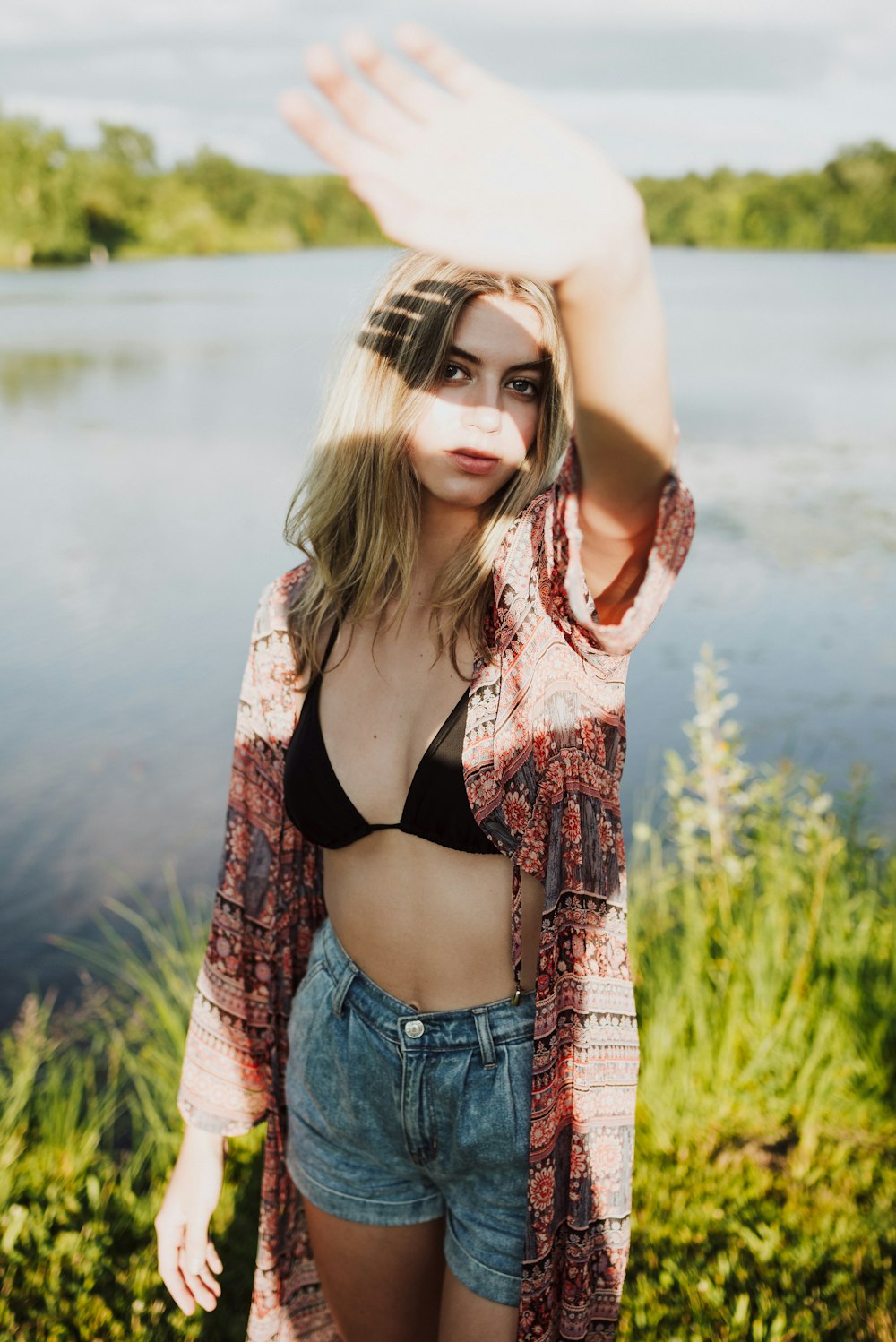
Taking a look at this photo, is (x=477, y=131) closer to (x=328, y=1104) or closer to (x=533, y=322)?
(x=533, y=322)

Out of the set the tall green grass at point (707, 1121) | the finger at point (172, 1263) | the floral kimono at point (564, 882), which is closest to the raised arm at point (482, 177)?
the floral kimono at point (564, 882)

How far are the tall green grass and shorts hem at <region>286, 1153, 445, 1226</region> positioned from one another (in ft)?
3.28

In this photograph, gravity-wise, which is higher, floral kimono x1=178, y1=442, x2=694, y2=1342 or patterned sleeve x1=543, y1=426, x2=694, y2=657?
patterned sleeve x1=543, y1=426, x2=694, y2=657

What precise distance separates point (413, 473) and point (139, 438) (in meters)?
11.5

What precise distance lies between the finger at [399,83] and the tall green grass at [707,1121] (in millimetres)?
2576

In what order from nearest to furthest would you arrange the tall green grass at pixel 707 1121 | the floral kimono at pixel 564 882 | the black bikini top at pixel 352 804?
the floral kimono at pixel 564 882 < the black bikini top at pixel 352 804 < the tall green grass at pixel 707 1121

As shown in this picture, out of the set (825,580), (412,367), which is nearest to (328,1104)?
(412,367)

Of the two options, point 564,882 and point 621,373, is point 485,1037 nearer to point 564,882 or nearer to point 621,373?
point 564,882

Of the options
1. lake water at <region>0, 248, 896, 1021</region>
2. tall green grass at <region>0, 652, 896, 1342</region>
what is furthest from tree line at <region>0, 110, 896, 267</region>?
tall green grass at <region>0, 652, 896, 1342</region>

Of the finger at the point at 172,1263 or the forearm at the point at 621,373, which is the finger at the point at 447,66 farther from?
the finger at the point at 172,1263

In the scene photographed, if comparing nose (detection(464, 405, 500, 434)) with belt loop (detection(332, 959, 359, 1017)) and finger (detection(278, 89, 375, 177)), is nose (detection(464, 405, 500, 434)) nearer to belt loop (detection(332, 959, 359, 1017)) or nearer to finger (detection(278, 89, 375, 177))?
finger (detection(278, 89, 375, 177))

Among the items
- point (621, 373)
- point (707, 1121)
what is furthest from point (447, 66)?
point (707, 1121)

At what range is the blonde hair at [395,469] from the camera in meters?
1.82

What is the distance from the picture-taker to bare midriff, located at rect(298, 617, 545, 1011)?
1.75 m
